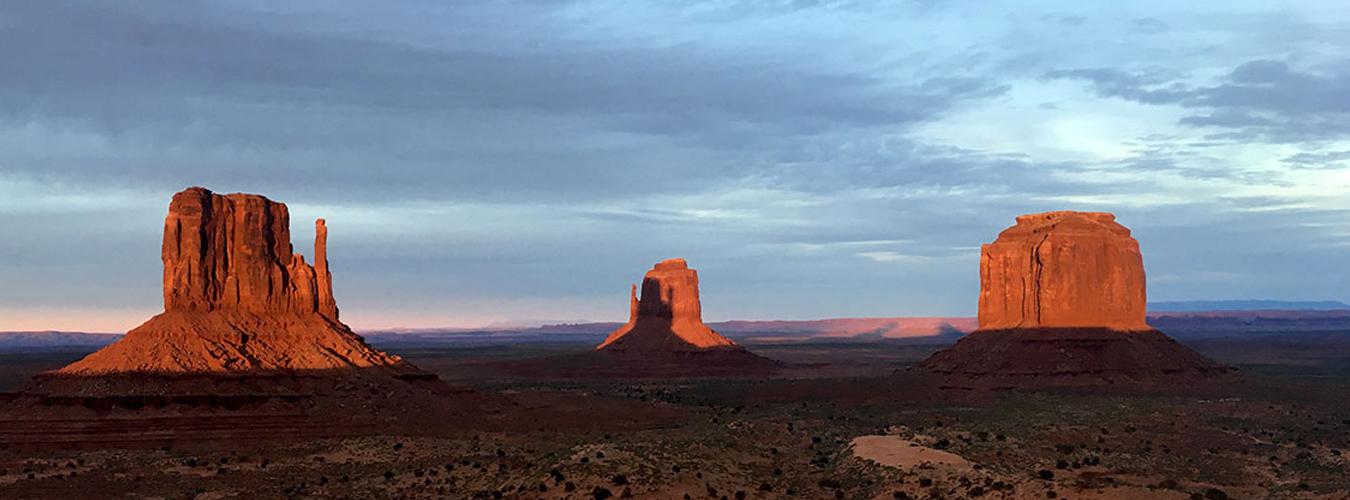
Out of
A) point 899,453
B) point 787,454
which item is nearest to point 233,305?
point 787,454

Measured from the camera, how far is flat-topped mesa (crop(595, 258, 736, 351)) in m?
144

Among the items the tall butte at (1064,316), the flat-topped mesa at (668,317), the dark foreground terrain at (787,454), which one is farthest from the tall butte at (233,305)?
the flat-topped mesa at (668,317)

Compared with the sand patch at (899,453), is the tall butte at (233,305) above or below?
above

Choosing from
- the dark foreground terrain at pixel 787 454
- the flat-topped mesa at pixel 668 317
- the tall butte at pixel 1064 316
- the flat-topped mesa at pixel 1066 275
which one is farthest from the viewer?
the flat-topped mesa at pixel 668 317

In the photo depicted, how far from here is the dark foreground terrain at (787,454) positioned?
39.1 metres

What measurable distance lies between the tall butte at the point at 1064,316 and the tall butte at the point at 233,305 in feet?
147

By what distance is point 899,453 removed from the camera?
44.2 metres

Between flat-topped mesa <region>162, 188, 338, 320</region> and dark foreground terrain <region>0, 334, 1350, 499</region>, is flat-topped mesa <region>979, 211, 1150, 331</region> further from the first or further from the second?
flat-topped mesa <region>162, 188, 338, 320</region>

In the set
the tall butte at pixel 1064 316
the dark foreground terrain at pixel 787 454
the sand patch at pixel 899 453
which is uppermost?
the tall butte at pixel 1064 316

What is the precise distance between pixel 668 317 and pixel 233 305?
84.4 m

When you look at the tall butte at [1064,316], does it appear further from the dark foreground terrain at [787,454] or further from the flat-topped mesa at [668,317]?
the flat-topped mesa at [668,317]

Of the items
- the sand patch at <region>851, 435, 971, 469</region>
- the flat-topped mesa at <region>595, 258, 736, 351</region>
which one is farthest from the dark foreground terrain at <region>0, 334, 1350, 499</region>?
the flat-topped mesa at <region>595, 258, 736, 351</region>

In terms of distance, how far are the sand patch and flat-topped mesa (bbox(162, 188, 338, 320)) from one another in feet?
116

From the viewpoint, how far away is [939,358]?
9794 centimetres
